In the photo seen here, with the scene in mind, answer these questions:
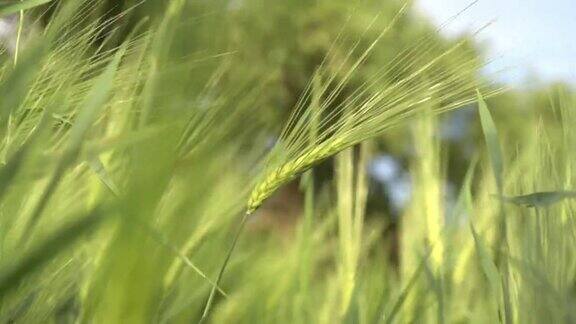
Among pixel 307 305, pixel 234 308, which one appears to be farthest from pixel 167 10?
pixel 307 305

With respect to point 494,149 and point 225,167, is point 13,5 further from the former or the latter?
point 494,149

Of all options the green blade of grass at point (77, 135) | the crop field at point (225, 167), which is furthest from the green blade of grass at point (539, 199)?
the green blade of grass at point (77, 135)

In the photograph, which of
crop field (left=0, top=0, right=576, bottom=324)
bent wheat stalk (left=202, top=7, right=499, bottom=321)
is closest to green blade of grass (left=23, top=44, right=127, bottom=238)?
crop field (left=0, top=0, right=576, bottom=324)

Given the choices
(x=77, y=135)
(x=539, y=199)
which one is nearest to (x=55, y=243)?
(x=77, y=135)

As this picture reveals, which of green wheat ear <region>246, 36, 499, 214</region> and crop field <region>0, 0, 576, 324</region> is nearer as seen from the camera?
crop field <region>0, 0, 576, 324</region>

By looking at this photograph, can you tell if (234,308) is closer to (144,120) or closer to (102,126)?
(102,126)

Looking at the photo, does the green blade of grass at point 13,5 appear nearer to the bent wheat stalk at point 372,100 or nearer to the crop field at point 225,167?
the crop field at point 225,167

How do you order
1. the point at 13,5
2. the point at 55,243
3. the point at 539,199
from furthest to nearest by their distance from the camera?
the point at 539,199
the point at 13,5
the point at 55,243

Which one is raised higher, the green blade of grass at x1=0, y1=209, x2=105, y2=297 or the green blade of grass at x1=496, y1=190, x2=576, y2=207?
the green blade of grass at x1=0, y1=209, x2=105, y2=297

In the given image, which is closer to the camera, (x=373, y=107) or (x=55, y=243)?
(x=55, y=243)

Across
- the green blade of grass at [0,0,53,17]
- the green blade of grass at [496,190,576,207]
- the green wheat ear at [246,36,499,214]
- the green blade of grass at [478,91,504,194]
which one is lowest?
the green blade of grass at [496,190,576,207]

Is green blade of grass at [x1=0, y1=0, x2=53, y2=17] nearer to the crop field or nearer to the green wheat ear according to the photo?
the crop field
